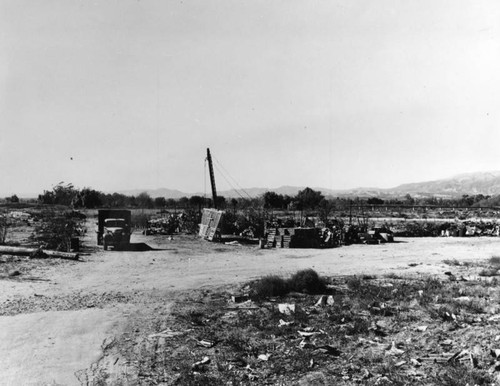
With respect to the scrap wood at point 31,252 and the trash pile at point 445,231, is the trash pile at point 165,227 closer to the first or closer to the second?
the scrap wood at point 31,252

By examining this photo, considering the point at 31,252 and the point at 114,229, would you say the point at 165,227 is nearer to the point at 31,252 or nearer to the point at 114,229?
the point at 114,229

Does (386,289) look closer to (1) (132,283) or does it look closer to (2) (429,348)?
(2) (429,348)

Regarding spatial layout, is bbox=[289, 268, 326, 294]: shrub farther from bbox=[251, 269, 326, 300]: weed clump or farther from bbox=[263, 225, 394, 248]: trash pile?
bbox=[263, 225, 394, 248]: trash pile

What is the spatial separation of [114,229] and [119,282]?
11.1 metres

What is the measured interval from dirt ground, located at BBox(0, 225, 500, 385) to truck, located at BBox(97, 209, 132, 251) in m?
Answer: 1.07

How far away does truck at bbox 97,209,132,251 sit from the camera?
86.5 feet

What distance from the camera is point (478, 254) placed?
25.9 meters

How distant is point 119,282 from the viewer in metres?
16.3

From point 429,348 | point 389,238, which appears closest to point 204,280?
point 429,348

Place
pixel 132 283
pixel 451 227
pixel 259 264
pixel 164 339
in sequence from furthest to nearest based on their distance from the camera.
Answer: pixel 451 227 → pixel 259 264 → pixel 132 283 → pixel 164 339

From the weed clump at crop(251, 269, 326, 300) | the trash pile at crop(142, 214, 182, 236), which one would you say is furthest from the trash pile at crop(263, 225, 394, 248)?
the weed clump at crop(251, 269, 326, 300)

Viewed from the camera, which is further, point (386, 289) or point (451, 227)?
point (451, 227)

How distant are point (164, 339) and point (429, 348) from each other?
5493 mm

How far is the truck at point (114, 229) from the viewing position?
26.4 meters
